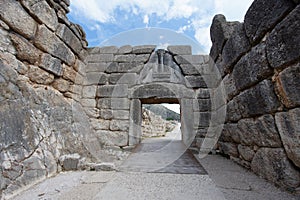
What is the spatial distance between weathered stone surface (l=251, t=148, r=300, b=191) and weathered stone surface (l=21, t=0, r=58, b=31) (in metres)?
3.69

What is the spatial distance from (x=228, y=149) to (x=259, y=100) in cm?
129

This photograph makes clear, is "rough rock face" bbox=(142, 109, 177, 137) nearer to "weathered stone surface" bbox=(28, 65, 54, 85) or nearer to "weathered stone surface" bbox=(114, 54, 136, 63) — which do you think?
"weathered stone surface" bbox=(114, 54, 136, 63)

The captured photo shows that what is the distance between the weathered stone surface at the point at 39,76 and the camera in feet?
7.38

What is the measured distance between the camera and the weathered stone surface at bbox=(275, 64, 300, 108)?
1.24m

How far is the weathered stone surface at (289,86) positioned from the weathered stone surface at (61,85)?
11.0ft

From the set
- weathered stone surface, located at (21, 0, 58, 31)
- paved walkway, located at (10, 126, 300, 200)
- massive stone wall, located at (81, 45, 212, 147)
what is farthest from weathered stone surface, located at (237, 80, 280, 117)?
weathered stone surface, located at (21, 0, 58, 31)

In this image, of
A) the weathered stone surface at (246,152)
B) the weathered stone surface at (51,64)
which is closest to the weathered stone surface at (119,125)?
the weathered stone surface at (51,64)

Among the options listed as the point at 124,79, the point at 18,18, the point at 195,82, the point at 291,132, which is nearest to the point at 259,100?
the point at 291,132

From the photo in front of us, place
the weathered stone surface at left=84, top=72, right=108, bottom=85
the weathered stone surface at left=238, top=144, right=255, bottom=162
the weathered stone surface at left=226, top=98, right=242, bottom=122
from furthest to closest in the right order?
the weathered stone surface at left=84, top=72, right=108, bottom=85, the weathered stone surface at left=226, top=98, right=242, bottom=122, the weathered stone surface at left=238, top=144, right=255, bottom=162

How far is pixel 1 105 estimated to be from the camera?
5.34 ft

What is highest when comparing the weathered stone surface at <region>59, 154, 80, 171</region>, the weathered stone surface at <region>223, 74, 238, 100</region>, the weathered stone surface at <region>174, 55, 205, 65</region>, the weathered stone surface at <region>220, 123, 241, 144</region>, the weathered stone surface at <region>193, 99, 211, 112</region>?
the weathered stone surface at <region>174, 55, 205, 65</region>

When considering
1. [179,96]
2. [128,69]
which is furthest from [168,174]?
[128,69]

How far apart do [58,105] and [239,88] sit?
3.09 meters

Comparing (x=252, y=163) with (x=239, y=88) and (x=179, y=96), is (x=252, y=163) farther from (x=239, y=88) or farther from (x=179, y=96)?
(x=179, y=96)
